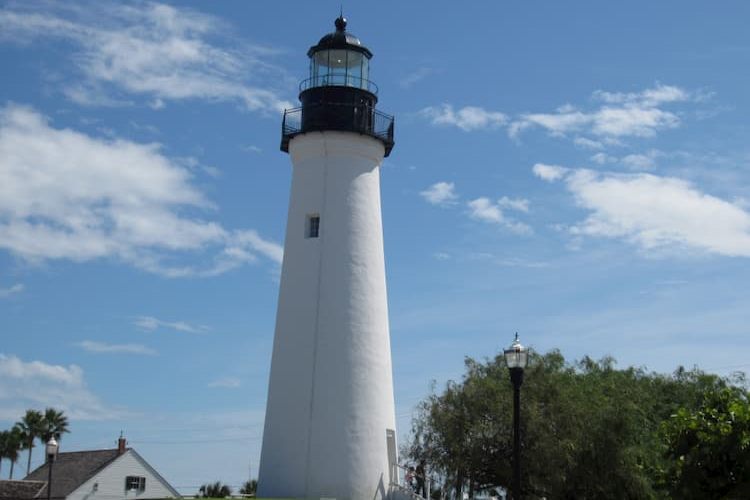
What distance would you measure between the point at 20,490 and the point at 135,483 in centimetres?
571

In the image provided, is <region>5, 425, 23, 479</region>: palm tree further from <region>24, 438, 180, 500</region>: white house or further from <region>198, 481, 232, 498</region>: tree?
<region>198, 481, 232, 498</region>: tree

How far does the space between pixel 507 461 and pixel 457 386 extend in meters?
2.79

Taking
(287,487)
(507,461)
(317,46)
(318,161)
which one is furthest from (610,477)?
(317,46)

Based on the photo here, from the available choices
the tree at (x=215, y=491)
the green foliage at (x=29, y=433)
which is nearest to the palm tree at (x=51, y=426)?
the green foliage at (x=29, y=433)

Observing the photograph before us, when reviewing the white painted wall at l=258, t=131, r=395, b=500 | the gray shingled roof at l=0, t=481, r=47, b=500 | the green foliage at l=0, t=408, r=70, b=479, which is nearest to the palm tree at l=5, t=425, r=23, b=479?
the green foliage at l=0, t=408, r=70, b=479

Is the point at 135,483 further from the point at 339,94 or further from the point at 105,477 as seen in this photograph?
the point at 339,94

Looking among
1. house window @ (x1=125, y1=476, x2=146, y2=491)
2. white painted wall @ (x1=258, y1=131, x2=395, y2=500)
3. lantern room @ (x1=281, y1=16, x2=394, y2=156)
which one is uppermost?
lantern room @ (x1=281, y1=16, x2=394, y2=156)

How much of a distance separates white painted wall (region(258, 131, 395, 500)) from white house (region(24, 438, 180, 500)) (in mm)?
25023

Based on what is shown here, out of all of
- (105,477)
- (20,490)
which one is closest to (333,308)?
(105,477)

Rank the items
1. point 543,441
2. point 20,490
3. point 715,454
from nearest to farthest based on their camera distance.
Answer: point 715,454
point 543,441
point 20,490

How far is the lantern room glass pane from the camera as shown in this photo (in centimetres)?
3072

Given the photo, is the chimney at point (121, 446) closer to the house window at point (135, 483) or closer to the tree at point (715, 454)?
the house window at point (135, 483)

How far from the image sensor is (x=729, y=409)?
20953mm

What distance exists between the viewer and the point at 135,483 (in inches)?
2074
